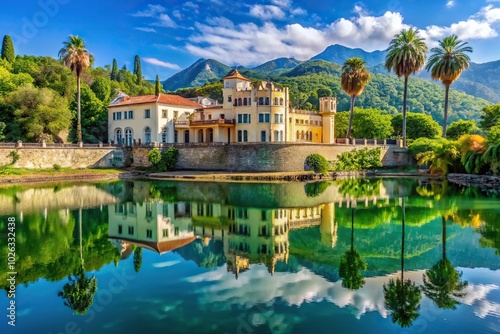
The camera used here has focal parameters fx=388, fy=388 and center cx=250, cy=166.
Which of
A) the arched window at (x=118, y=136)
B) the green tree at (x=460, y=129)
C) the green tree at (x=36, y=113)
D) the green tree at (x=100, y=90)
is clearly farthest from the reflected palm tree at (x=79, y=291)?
the green tree at (x=100, y=90)

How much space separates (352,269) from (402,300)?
2630 mm

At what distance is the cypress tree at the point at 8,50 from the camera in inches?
2500

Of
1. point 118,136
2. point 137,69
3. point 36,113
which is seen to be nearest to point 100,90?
point 118,136

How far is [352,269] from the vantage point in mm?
12352

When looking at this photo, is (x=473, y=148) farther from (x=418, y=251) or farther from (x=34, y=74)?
(x=34, y=74)

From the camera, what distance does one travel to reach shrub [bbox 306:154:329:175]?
142 feet

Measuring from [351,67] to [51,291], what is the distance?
154 feet

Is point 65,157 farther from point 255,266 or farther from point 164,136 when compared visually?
point 255,266

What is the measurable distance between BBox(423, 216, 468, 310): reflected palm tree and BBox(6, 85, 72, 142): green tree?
157ft

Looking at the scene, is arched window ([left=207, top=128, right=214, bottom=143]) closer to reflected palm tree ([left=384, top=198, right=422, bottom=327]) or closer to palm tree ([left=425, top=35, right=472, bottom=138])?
palm tree ([left=425, top=35, right=472, bottom=138])

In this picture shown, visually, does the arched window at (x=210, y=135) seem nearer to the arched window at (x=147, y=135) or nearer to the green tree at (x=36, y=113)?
the arched window at (x=147, y=135)

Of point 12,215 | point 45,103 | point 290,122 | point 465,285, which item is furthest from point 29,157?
point 465,285

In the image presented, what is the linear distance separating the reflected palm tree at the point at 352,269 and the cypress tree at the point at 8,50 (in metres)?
68.2

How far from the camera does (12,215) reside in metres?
20.4
